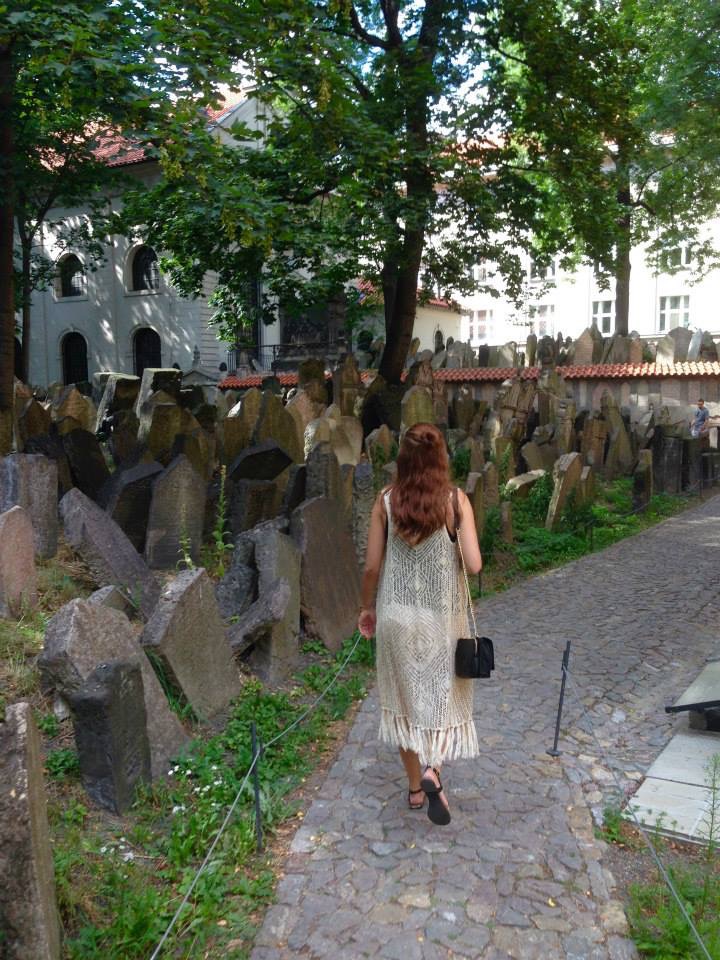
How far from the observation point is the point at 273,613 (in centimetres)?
508

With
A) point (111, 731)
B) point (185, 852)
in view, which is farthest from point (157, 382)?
point (185, 852)

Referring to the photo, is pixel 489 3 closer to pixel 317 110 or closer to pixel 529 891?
pixel 317 110

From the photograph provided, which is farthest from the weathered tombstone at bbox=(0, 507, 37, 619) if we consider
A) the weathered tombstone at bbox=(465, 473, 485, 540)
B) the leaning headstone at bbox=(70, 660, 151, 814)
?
the weathered tombstone at bbox=(465, 473, 485, 540)

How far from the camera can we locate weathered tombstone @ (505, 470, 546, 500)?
1058 centimetres

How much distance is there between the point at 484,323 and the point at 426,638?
39502mm

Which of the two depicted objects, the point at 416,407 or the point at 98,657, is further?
the point at 416,407

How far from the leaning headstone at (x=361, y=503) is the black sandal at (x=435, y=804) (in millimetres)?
3154

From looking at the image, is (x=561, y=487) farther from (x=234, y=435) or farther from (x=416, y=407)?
(x=234, y=435)

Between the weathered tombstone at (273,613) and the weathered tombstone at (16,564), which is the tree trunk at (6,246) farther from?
the weathered tombstone at (273,613)

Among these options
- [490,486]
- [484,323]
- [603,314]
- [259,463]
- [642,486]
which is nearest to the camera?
[259,463]

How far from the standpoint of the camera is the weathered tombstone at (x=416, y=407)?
11.0 metres

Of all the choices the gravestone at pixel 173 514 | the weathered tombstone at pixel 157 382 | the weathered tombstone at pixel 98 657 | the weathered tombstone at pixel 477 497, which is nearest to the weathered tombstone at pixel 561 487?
the weathered tombstone at pixel 477 497

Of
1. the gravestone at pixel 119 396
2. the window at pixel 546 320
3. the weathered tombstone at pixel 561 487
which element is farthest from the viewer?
the window at pixel 546 320

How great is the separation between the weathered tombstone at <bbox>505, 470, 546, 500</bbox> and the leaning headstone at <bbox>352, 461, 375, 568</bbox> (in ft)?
13.3
